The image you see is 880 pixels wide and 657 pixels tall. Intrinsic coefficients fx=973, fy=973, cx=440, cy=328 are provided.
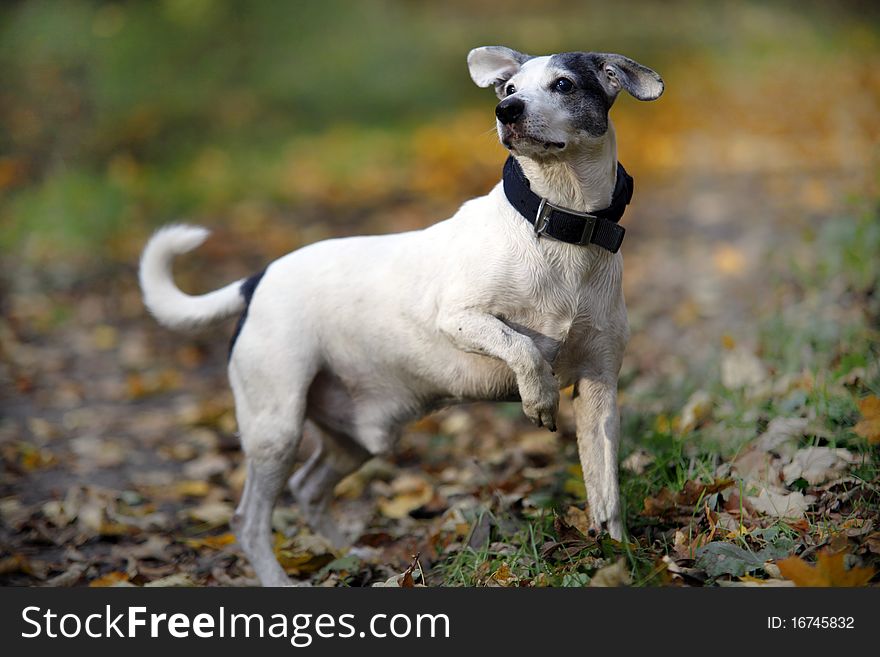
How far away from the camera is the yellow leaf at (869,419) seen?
3.52 m

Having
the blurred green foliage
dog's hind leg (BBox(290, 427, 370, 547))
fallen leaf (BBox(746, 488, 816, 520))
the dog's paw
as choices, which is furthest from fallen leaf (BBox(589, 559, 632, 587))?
the blurred green foliage

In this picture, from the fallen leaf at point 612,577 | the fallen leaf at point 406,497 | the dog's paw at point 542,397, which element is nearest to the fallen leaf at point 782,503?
the fallen leaf at point 612,577

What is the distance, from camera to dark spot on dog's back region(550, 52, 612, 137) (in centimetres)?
317

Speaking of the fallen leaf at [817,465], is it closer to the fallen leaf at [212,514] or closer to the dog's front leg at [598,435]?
the dog's front leg at [598,435]

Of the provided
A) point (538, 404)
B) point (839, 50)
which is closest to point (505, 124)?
point (538, 404)

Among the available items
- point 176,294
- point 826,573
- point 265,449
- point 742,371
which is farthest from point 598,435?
point 176,294

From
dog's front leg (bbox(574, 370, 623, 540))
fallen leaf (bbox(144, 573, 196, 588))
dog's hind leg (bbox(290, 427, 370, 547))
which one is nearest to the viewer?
dog's front leg (bbox(574, 370, 623, 540))

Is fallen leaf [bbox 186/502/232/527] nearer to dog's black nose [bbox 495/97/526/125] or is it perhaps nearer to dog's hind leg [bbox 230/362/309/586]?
dog's hind leg [bbox 230/362/309/586]

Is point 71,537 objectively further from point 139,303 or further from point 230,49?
point 230,49

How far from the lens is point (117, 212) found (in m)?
9.52

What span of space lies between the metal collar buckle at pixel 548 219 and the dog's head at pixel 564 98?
0.57 feet

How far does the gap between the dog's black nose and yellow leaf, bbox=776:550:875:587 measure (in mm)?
1577

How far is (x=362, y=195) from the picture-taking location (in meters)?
10.4

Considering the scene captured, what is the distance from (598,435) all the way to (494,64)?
1384mm
